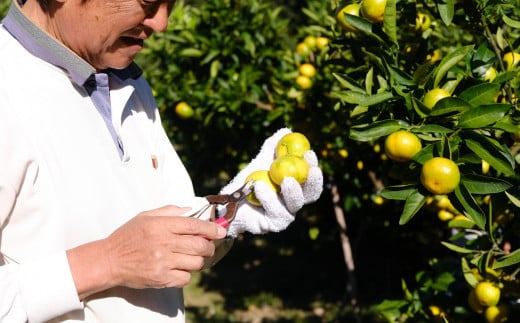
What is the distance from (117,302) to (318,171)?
1.87ft

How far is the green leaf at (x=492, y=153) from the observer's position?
4.62 ft

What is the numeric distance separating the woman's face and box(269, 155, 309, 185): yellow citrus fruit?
429mm

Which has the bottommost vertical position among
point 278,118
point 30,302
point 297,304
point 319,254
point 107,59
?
point 319,254

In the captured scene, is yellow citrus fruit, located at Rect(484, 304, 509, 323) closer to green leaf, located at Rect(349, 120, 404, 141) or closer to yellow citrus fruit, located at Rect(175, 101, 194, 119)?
green leaf, located at Rect(349, 120, 404, 141)

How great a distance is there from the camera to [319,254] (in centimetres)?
575

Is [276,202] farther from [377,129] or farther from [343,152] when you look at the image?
[343,152]

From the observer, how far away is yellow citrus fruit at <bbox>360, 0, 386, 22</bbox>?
1632 mm

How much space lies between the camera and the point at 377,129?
1.54 meters

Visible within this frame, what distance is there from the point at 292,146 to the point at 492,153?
499 mm

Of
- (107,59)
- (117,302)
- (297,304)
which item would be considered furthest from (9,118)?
(297,304)

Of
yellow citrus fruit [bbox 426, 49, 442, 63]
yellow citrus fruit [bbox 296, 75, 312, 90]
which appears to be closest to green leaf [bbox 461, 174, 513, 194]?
yellow citrus fruit [bbox 426, 49, 442, 63]

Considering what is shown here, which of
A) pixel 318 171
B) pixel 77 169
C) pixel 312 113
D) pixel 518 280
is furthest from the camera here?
pixel 312 113

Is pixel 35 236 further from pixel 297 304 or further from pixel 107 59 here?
pixel 297 304

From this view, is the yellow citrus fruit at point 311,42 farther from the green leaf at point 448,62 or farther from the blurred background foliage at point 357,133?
the green leaf at point 448,62
